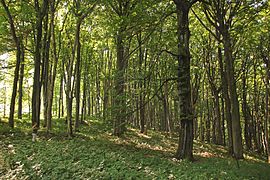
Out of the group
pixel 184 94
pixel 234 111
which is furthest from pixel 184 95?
pixel 234 111

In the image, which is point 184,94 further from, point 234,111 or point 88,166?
point 88,166

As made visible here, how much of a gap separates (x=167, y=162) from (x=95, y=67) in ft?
72.0

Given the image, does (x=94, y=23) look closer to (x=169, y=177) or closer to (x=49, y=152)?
(x=49, y=152)

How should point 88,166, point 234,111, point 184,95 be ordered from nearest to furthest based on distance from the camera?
point 88,166 → point 184,95 → point 234,111

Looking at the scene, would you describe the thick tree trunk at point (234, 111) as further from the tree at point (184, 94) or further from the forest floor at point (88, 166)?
the forest floor at point (88, 166)

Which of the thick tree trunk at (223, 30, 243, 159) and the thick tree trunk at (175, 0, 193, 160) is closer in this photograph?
the thick tree trunk at (175, 0, 193, 160)

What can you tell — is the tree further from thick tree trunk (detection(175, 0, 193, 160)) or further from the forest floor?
the forest floor

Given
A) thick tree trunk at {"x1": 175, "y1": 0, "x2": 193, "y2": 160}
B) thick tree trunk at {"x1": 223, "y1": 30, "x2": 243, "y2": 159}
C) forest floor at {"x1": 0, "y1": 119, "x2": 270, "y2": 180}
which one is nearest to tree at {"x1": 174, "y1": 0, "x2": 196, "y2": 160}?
thick tree trunk at {"x1": 175, "y1": 0, "x2": 193, "y2": 160}

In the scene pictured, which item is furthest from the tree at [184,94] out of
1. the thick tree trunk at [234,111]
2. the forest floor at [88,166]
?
the thick tree trunk at [234,111]

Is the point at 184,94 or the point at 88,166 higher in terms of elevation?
the point at 184,94

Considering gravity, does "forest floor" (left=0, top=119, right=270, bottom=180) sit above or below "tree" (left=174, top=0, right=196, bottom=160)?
below

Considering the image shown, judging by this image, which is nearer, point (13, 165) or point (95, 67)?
point (13, 165)

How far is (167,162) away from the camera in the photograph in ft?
35.1

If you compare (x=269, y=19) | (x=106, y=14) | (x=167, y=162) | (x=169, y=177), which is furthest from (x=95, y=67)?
(x=169, y=177)
